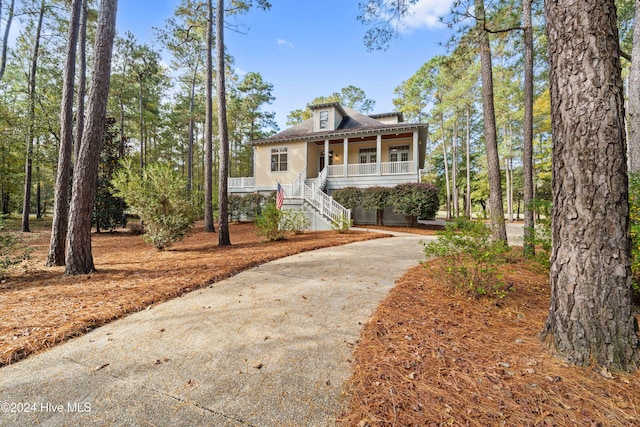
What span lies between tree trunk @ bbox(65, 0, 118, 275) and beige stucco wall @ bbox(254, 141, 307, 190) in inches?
489

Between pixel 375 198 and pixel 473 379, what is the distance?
472 inches

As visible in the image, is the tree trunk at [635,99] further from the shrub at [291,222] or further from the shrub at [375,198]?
the shrub at [375,198]

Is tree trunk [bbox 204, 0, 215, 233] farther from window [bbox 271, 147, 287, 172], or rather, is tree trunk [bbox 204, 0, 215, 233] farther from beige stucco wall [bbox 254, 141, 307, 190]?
window [bbox 271, 147, 287, 172]

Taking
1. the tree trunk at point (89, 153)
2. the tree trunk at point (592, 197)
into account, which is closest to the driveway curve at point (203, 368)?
the tree trunk at point (592, 197)

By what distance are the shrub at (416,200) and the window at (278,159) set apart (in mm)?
8150

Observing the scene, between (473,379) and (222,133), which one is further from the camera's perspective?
(222,133)

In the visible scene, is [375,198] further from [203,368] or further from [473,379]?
[203,368]

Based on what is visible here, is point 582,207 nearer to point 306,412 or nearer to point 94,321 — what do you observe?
point 306,412

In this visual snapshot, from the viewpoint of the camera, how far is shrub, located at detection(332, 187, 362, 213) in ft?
44.9

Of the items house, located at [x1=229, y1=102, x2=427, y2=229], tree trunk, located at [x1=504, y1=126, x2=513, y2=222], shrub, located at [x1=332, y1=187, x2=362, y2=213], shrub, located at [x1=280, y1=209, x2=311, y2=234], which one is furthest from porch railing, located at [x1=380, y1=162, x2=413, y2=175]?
tree trunk, located at [x1=504, y1=126, x2=513, y2=222]

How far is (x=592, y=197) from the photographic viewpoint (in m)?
1.74

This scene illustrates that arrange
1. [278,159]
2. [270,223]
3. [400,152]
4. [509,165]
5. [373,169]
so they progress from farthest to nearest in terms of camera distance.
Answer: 1. [509,165]
2. [278,159]
3. [400,152]
4. [373,169]
5. [270,223]

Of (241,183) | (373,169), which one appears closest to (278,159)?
(241,183)

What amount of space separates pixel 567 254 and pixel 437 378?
1308mm
